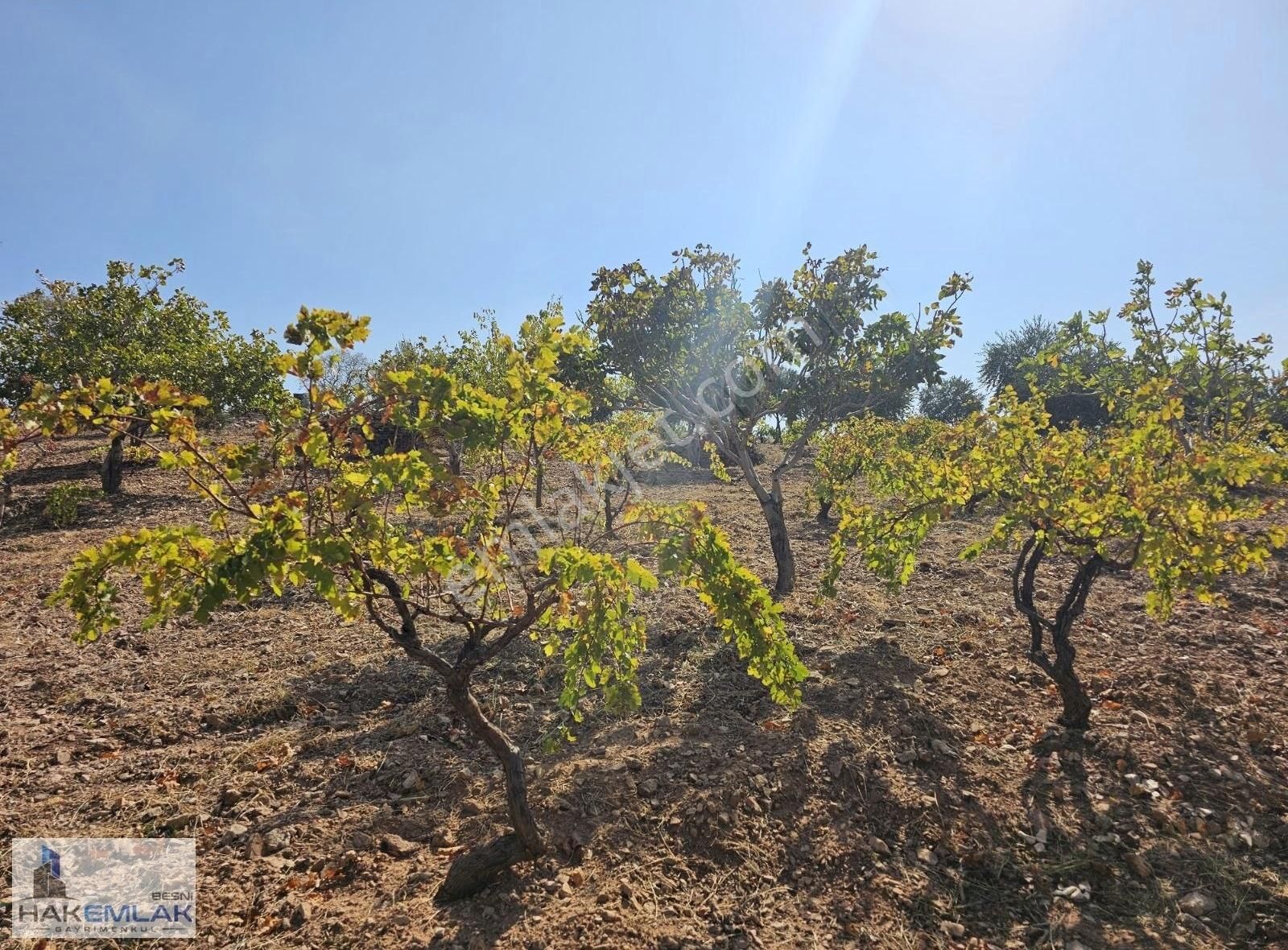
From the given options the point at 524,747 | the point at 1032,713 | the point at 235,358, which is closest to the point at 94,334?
the point at 235,358

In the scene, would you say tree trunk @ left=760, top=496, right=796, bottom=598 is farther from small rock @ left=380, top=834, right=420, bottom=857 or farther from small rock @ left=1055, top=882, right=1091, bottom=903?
small rock @ left=380, top=834, right=420, bottom=857

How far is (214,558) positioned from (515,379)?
5.24 feet

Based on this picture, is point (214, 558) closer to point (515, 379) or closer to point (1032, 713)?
point (515, 379)

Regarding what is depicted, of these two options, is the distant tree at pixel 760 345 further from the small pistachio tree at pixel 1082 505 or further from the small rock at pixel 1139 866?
the small rock at pixel 1139 866

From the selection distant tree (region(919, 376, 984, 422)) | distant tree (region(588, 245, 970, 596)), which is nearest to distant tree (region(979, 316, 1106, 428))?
distant tree (region(919, 376, 984, 422))

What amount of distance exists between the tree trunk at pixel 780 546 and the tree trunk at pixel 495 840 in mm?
6290

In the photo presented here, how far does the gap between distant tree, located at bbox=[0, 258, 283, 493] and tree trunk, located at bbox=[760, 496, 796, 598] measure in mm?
11764

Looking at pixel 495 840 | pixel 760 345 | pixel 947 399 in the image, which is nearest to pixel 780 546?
pixel 760 345

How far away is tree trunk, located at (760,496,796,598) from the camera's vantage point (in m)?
9.39

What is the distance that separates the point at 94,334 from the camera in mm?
14625

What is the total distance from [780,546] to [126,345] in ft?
55.6

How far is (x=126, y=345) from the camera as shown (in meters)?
14.8

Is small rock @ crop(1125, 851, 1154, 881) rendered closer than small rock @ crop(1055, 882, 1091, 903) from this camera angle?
No

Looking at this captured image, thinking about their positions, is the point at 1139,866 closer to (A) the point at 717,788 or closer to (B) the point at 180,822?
(A) the point at 717,788
